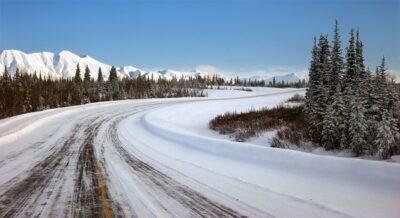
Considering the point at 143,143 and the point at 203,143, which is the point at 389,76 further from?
the point at 143,143

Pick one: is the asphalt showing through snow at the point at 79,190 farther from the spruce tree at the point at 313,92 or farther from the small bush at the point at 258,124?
the spruce tree at the point at 313,92

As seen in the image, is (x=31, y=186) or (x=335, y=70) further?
(x=335, y=70)

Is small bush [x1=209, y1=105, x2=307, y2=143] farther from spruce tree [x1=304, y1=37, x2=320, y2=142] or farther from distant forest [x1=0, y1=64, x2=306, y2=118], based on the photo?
distant forest [x1=0, y1=64, x2=306, y2=118]

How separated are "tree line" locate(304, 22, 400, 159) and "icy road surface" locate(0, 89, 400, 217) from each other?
154 inches

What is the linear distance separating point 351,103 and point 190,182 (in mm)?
9556

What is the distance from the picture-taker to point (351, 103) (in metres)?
16.6

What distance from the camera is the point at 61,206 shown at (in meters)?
8.12

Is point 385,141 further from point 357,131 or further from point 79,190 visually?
point 79,190

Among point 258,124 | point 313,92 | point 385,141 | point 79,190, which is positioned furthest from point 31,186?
point 313,92

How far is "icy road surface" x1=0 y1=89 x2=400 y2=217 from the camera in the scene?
26.2 ft

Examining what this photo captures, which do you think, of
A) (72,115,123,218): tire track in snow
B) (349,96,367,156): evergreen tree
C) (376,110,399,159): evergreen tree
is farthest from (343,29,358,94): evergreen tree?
(72,115,123,218): tire track in snow

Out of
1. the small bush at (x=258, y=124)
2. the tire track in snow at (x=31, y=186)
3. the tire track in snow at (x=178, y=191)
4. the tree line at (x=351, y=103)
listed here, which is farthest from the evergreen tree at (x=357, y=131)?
the tire track in snow at (x=31, y=186)

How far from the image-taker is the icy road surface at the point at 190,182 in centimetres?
797

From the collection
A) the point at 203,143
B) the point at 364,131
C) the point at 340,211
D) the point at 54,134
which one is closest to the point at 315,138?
the point at 364,131
